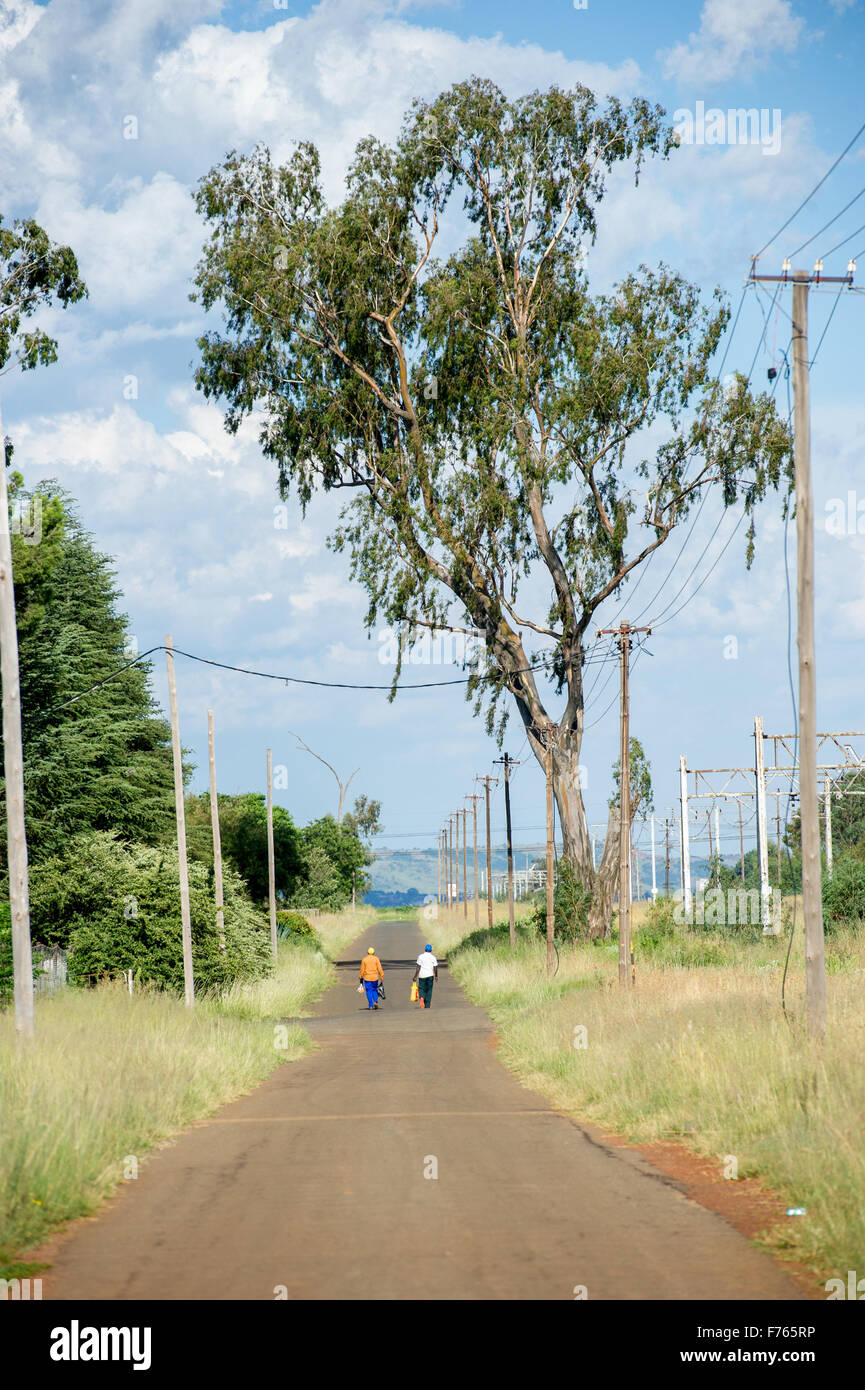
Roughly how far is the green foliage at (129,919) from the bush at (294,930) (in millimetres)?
20386

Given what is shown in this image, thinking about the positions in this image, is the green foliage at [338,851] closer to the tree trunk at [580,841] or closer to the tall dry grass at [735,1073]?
the tree trunk at [580,841]

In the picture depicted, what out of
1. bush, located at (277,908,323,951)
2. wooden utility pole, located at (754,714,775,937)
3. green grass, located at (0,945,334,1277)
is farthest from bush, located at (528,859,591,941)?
bush, located at (277,908,323,951)

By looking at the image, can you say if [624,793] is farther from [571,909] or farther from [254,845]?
[254,845]

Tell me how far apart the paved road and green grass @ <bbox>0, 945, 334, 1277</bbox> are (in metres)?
0.31

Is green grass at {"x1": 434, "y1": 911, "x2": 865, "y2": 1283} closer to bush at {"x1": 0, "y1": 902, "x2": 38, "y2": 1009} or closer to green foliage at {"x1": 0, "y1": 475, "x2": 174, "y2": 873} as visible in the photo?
bush at {"x1": 0, "y1": 902, "x2": 38, "y2": 1009}

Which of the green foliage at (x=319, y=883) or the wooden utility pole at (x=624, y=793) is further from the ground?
the wooden utility pole at (x=624, y=793)

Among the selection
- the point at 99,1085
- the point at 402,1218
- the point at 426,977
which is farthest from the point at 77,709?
the point at 402,1218

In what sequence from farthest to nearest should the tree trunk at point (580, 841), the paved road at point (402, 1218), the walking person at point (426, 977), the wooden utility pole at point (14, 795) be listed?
the tree trunk at point (580, 841), the walking person at point (426, 977), the wooden utility pole at point (14, 795), the paved road at point (402, 1218)

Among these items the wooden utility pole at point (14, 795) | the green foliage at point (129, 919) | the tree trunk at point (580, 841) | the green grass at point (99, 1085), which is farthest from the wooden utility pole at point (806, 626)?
the tree trunk at point (580, 841)

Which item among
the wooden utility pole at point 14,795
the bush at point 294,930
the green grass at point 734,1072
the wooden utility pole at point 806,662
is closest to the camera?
the green grass at point 734,1072

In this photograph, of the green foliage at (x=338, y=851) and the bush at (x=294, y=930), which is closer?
the bush at (x=294, y=930)

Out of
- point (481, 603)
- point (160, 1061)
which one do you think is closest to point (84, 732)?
point (481, 603)

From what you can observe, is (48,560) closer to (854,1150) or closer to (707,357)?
(707,357)

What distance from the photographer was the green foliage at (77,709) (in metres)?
32.5
